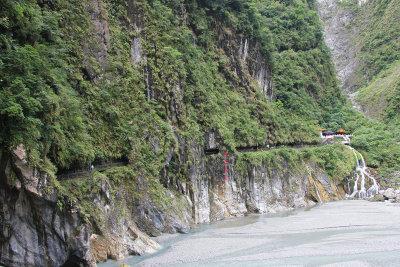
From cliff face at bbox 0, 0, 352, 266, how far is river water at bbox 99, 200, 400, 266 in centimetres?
185

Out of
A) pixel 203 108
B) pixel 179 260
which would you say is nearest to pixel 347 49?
pixel 203 108

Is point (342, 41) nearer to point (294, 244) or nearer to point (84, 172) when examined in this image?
point (294, 244)

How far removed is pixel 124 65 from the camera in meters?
25.5

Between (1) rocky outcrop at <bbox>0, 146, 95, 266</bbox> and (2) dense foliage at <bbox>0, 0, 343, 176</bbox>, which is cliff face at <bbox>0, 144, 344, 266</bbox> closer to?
(1) rocky outcrop at <bbox>0, 146, 95, 266</bbox>

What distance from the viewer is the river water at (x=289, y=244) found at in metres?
16.2

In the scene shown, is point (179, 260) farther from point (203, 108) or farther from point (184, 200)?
point (203, 108)

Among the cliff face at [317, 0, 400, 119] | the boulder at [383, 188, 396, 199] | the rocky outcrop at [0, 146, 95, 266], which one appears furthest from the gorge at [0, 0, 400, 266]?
the cliff face at [317, 0, 400, 119]

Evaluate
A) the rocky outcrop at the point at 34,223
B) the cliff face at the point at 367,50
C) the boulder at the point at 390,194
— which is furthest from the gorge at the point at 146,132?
the cliff face at the point at 367,50

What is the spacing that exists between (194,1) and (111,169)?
2729 cm

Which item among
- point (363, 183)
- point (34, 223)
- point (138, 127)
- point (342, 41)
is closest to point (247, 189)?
point (138, 127)

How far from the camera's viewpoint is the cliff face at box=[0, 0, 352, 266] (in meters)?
12.9

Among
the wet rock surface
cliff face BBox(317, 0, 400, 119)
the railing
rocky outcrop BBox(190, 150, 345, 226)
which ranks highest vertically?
cliff face BBox(317, 0, 400, 119)

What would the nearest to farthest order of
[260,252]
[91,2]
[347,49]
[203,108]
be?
[260,252] → [91,2] → [203,108] → [347,49]

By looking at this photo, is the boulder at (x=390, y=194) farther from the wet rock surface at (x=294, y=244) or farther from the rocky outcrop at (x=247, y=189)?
the wet rock surface at (x=294, y=244)
